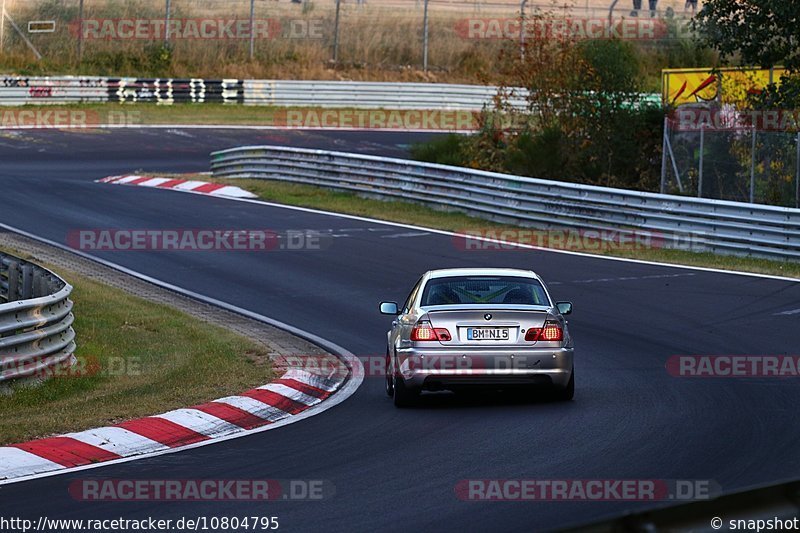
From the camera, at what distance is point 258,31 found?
6025 centimetres

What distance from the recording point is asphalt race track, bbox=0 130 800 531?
318 inches

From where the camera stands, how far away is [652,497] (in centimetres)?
809

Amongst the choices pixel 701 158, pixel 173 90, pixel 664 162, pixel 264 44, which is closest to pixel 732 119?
pixel 664 162

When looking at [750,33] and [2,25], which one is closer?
[750,33]

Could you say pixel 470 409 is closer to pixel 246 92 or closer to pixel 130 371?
pixel 130 371

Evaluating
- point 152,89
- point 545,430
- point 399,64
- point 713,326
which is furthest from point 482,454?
point 399,64

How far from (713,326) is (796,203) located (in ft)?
28.4

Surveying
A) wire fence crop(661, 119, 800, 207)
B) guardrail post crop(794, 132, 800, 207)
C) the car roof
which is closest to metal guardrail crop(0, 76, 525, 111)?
wire fence crop(661, 119, 800, 207)

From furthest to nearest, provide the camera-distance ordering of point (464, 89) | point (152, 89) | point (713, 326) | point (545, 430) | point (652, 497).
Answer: point (464, 89), point (152, 89), point (713, 326), point (545, 430), point (652, 497)

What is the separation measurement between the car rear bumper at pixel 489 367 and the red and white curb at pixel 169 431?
1.26 m

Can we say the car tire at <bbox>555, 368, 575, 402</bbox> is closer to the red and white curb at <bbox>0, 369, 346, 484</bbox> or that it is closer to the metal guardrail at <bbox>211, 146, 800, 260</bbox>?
the red and white curb at <bbox>0, 369, 346, 484</bbox>

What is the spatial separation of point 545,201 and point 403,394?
14.3 metres

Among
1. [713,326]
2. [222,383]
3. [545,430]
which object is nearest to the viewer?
[545,430]

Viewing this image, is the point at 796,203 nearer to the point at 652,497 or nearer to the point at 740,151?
the point at 740,151
